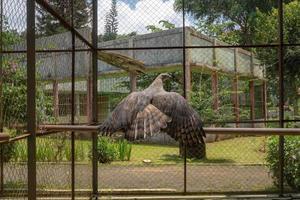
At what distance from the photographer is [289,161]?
27.9ft

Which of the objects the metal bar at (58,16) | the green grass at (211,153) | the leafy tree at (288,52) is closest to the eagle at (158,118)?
the metal bar at (58,16)

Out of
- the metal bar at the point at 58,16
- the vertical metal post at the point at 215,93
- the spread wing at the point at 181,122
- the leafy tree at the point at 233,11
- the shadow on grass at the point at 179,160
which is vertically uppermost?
the leafy tree at the point at 233,11

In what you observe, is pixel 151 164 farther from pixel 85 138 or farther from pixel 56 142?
pixel 56 142

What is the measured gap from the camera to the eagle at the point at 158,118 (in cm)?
421

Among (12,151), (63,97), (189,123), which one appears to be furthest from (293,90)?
(189,123)

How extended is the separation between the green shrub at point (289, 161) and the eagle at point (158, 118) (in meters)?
4.50

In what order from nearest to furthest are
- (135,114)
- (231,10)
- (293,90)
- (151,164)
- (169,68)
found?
(135,114), (151,164), (169,68), (293,90), (231,10)

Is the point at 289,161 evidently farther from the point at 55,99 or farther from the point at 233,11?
the point at 233,11

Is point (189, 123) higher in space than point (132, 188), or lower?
higher

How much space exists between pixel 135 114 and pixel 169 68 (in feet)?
32.6

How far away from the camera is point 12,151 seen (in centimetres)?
706

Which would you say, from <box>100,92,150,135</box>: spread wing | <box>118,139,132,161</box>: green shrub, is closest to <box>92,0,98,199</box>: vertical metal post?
<box>100,92,150,135</box>: spread wing

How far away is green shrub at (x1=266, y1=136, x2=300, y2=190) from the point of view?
841 cm

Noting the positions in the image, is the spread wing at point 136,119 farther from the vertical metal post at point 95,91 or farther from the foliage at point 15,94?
the vertical metal post at point 95,91
